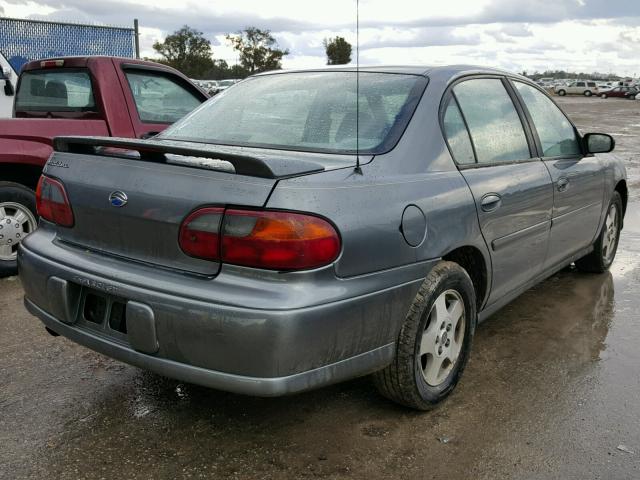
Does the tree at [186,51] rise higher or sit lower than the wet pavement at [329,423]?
higher

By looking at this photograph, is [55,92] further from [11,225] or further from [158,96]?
[11,225]

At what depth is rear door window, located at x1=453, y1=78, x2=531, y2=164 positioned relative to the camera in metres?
3.38

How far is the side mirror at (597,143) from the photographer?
14.9 feet

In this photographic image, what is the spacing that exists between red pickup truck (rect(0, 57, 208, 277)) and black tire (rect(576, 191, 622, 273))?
3595 mm

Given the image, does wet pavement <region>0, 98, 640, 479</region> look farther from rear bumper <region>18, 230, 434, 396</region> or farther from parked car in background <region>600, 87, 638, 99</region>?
parked car in background <region>600, 87, 638, 99</region>

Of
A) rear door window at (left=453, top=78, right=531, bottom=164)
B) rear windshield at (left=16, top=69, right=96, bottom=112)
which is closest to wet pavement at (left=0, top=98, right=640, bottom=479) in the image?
rear door window at (left=453, top=78, right=531, bottom=164)

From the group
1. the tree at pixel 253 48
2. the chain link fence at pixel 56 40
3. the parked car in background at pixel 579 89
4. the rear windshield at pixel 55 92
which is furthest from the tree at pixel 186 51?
the rear windshield at pixel 55 92

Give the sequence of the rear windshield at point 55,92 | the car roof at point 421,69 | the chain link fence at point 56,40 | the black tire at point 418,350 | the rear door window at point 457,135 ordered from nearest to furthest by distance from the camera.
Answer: the black tire at point 418,350 < the rear door window at point 457,135 < the car roof at point 421,69 < the rear windshield at point 55,92 < the chain link fence at point 56,40

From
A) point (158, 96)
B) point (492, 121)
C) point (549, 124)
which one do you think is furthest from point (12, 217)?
point (549, 124)

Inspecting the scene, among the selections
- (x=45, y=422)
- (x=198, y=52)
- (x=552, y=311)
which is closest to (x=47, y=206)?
(x=45, y=422)

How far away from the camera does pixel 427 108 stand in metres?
3.06

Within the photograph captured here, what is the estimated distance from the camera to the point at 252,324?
88.9 inches

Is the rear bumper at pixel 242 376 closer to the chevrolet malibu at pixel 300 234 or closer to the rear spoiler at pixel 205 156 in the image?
the chevrolet malibu at pixel 300 234

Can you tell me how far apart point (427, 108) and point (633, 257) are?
3.82 m
